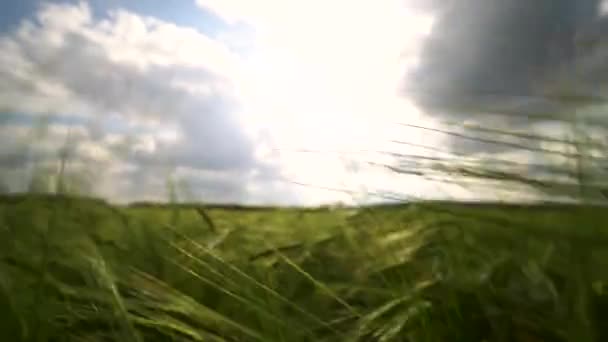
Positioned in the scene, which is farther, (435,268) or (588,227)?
(435,268)

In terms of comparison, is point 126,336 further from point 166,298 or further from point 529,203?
point 529,203

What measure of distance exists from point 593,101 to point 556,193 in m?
0.06

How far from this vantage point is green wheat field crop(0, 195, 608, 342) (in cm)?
41

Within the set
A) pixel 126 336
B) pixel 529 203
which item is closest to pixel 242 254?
pixel 126 336

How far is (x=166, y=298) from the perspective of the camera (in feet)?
1.61

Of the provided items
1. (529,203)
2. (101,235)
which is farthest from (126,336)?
(529,203)

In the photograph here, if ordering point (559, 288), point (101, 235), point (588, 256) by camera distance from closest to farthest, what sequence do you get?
point (588, 256), point (559, 288), point (101, 235)

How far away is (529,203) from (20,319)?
13.9 inches

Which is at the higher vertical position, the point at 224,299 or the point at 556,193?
the point at 556,193

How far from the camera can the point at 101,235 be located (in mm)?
582

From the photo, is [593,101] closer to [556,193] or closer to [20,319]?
[556,193]

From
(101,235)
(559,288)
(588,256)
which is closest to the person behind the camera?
(588,256)

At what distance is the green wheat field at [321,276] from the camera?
413 mm

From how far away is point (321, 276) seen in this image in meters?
0.63
